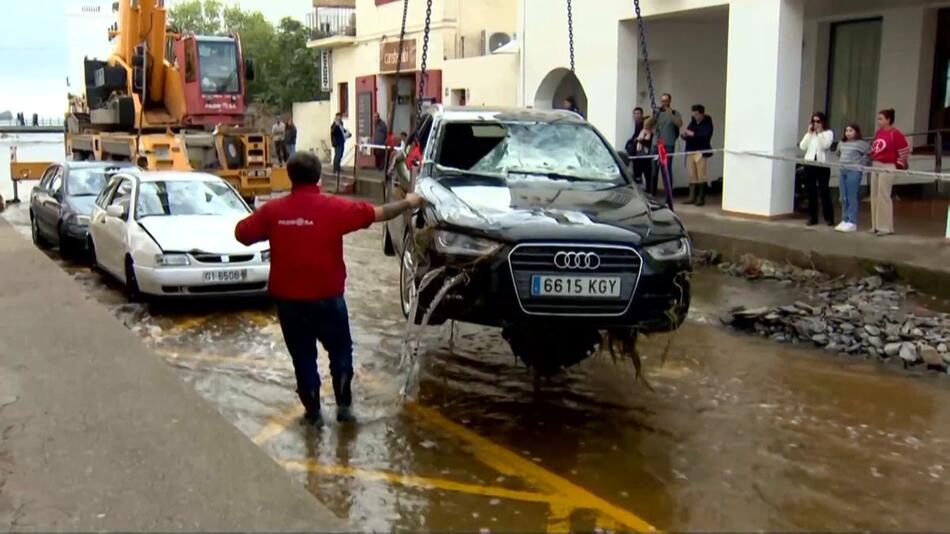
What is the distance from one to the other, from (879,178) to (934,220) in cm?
231

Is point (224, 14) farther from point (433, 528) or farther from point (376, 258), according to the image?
point (433, 528)

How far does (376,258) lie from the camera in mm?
13430

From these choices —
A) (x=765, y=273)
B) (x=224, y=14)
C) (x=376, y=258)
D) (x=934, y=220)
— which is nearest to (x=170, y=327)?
(x=376, y=258)

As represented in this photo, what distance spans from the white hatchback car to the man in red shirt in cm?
383

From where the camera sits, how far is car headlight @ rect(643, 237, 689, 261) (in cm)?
607

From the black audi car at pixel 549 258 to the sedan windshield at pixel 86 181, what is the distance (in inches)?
329

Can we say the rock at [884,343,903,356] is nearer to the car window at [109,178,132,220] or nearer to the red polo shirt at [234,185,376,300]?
the red polo shirt at [234,185,376,300]

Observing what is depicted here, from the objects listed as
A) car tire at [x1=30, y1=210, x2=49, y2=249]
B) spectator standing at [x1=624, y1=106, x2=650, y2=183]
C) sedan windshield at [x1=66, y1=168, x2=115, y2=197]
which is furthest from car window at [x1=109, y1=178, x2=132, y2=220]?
spectator standing at [x1=624, y1=106, x2=650, y2=183]

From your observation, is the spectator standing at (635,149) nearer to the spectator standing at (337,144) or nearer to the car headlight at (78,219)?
the car headlight at (78,219)

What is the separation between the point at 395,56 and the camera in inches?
1084

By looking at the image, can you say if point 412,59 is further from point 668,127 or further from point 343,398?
point 343,398

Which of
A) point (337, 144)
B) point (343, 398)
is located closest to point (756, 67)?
point (343, 398)

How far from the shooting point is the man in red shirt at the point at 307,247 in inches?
226

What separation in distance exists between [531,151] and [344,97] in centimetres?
2517
